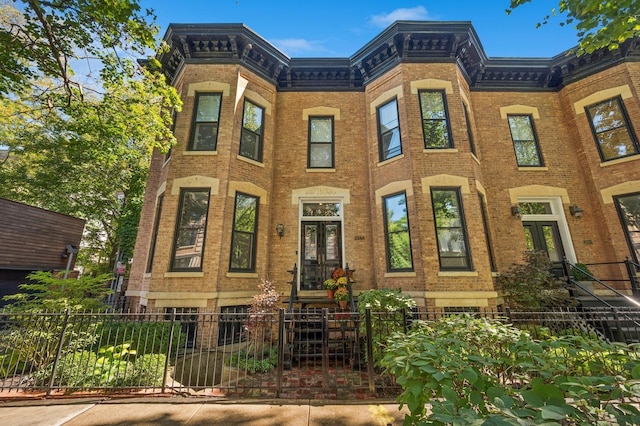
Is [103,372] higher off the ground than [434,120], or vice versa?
[434,120]

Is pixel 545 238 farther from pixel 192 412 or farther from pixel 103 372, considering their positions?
pixel 103 372

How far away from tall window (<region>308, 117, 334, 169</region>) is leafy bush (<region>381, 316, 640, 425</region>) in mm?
7129

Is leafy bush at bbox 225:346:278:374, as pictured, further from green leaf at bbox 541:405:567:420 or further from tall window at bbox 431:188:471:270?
green leaf at bbox 541:405:567:420

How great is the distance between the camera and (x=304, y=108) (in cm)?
1006

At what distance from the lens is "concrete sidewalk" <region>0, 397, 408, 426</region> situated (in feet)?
11.6

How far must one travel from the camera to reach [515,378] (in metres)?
2.55

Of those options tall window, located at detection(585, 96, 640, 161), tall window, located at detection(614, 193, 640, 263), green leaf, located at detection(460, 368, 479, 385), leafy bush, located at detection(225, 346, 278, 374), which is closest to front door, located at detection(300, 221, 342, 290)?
leafy bush, located at detection(225, 346, 278, 374)

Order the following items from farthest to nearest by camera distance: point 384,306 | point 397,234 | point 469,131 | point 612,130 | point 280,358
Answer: point 469,131
point 612,130
point 397,234
point 384,306
point 280,358

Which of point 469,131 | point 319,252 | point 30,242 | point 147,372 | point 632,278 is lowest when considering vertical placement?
point 147,372

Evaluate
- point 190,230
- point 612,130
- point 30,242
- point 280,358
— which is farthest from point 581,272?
point 30,242

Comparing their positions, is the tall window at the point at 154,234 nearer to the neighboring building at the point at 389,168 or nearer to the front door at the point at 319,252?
the neighboring building at the point at 389,168

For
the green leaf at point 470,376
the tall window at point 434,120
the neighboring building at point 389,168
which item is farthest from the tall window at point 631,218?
the green leaf at point 470,376

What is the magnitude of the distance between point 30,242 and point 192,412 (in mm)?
14075

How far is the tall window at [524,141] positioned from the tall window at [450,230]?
12.9ft
